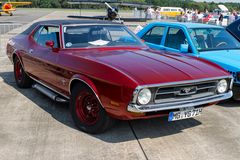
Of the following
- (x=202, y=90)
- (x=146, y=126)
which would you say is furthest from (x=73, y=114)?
(x=202, y=90)

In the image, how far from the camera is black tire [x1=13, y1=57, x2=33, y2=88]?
21.7ft

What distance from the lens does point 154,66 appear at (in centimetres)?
432

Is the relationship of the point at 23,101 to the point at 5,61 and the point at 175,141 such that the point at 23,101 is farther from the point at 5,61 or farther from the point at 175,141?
the point at 5,61

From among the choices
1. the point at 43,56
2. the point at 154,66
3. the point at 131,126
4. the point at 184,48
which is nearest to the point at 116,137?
the point at 131,126

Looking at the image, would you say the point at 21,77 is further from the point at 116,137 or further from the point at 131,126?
the point at 116,137

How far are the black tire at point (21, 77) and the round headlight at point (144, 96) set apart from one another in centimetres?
338

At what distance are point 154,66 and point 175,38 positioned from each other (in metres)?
3.14

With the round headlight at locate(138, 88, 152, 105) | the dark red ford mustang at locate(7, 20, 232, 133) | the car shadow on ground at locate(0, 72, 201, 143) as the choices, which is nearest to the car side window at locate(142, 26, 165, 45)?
the dark red ford mustang at locate(7, 20, 232, 133)

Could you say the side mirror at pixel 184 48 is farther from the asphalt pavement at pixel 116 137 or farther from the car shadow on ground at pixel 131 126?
the car shadow on ground at pixel 131 126

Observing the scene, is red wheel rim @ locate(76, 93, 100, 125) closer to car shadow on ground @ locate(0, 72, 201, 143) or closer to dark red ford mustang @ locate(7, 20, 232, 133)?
dark red ford mustang @ locate(7, 20, 232, 133)

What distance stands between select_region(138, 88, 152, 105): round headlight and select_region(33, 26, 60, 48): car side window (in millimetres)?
1925

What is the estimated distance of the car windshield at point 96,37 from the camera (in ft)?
17.0

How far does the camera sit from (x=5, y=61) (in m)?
9.94

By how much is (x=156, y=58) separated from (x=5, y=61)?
6.54m
